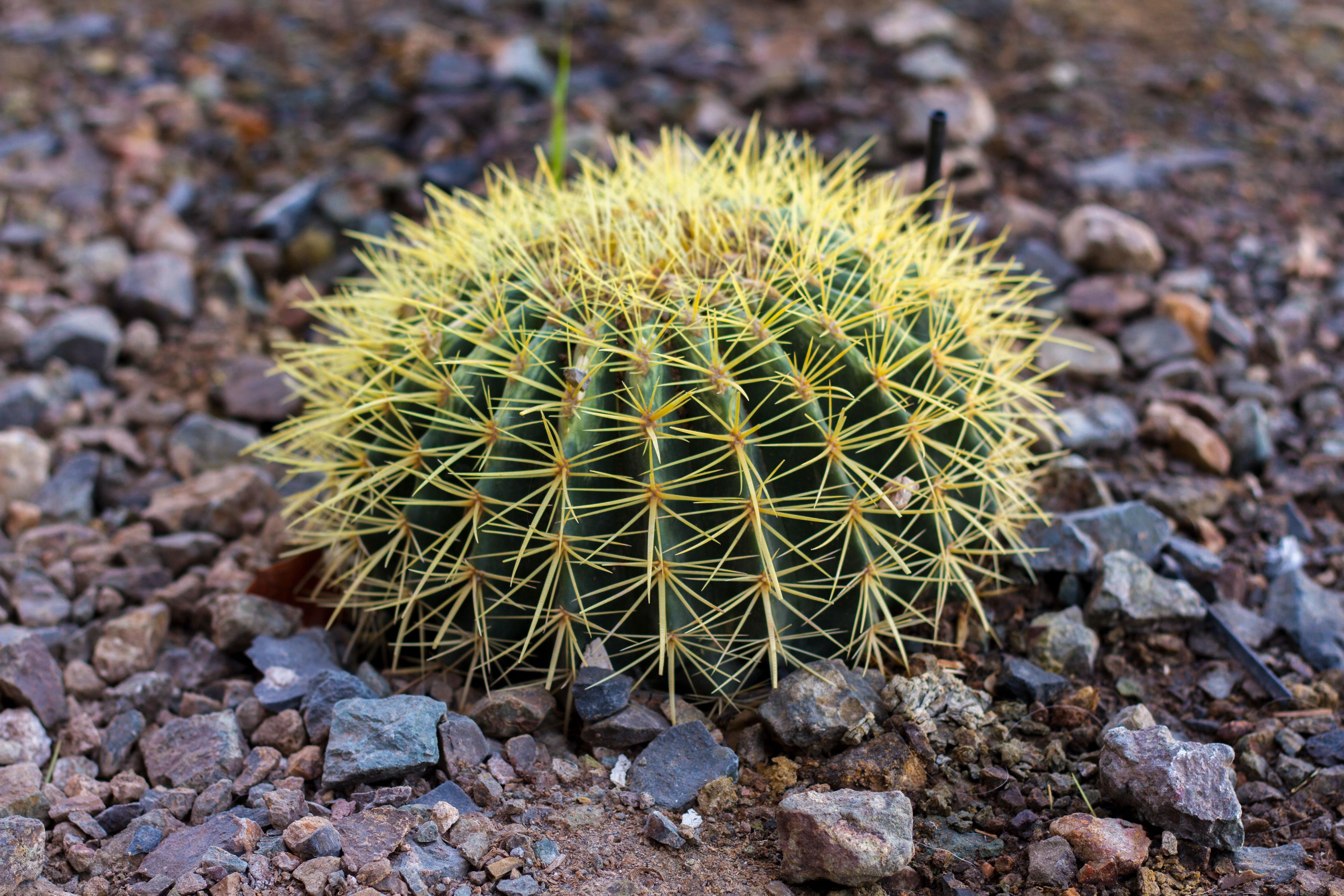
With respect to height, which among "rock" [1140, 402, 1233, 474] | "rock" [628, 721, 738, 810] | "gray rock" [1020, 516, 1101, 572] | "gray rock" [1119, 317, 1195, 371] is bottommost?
"rock" [628, 721, 738, 810]

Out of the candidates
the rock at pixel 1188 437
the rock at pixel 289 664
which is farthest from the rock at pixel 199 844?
the rock at pixel 1188 437

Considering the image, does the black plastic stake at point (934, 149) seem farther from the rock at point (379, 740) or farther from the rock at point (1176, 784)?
the rock at point (379, 740)

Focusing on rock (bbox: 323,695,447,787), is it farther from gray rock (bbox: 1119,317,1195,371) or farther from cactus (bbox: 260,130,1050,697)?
gray rock (bbox: 1119,317,1195,371)

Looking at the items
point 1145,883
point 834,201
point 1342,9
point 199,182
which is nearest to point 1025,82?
point 1342,9

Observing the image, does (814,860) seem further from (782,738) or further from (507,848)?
(507,848)

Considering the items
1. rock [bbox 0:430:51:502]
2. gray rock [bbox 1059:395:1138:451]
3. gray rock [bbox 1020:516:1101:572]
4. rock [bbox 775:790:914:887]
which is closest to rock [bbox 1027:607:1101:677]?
gray rock [bbox 1020:516:1101:572]

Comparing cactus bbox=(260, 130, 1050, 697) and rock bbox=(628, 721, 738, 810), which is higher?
cactus bbox=(260, 130, 1050, 697)
